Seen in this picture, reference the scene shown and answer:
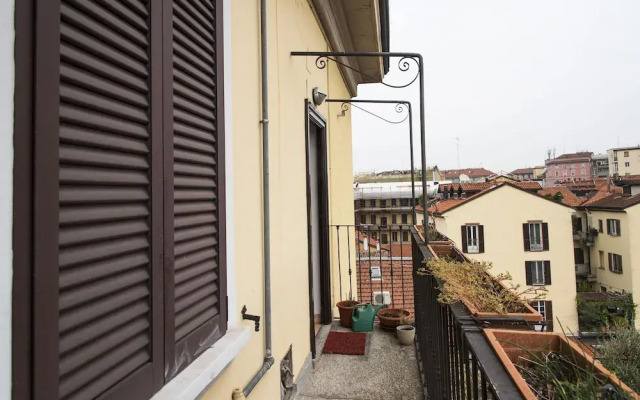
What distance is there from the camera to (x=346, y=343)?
3.97 meters

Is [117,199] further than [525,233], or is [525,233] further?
[525,233]

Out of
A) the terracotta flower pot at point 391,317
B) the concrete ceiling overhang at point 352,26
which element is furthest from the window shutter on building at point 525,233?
the terracotta flower pot at point 391,317

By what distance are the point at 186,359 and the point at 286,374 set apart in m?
1.63

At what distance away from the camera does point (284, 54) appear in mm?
2820

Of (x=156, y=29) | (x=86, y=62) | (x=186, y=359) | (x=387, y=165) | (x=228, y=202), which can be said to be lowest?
(x=186, y=359)

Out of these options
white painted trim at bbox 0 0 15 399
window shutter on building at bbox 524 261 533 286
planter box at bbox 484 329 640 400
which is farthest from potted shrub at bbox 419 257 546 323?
window shutter on building at bbox 524 261 533 286

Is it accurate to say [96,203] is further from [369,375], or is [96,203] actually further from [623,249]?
[623,249]

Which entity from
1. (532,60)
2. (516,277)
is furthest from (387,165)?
(516,277)

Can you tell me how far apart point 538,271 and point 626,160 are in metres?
43.2

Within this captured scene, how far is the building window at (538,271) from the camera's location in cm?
2412

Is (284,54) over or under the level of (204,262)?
over

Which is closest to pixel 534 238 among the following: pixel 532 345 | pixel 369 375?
pixel 369 375

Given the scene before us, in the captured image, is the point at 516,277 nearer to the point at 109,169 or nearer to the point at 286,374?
the point at 286,374

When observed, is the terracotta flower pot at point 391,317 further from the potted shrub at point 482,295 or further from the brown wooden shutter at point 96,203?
the brown wooden shutter at point 96,203
